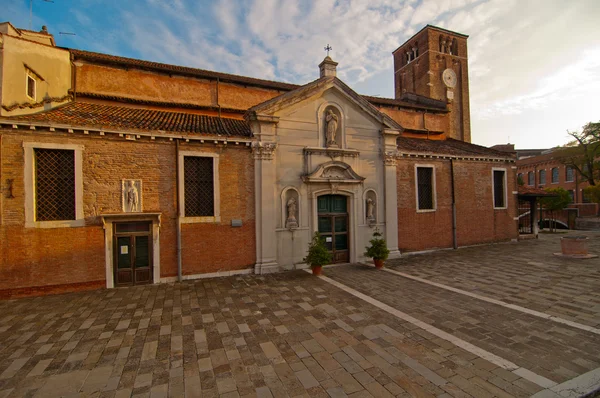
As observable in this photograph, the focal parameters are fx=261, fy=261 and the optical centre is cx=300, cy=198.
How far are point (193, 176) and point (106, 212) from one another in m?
3.05

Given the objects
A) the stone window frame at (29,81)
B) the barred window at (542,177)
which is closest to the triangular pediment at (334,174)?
the stone window frame at (29,81)

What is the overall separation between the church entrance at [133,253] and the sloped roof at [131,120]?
3.49 meters

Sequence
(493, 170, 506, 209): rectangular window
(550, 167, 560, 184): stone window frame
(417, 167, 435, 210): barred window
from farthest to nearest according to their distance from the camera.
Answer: (550, 167, 560, 184): stone window frame → (493, 170, 506, 209): rectangular window → (417, 167, 435, 210): barred window

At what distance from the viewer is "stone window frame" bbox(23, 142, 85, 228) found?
8.05m

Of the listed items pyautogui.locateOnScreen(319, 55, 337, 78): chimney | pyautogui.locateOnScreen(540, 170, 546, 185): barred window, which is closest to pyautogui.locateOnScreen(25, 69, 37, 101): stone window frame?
pyautogui.locateOnScreen(319, 55, 337, 78): chimney

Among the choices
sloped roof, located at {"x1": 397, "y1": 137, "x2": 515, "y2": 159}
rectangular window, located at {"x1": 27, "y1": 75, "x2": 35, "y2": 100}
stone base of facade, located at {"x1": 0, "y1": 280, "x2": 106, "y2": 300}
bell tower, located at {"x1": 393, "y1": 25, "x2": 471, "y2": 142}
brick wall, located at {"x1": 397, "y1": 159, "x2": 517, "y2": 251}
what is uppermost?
bell tower, located at {"x1": 393, "y1": 25, "x2": 471, "y2": 142}

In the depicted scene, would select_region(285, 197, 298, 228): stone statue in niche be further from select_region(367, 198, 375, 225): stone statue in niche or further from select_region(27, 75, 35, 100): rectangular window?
select_region(27, 75, 35, 100): rectangular window

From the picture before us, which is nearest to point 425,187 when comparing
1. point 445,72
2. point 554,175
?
point 445,72

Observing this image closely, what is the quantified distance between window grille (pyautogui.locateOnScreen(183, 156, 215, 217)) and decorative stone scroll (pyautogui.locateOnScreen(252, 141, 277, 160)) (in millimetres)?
1751

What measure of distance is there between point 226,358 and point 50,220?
790 centimetres

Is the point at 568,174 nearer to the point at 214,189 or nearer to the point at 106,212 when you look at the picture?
the point at 214,189

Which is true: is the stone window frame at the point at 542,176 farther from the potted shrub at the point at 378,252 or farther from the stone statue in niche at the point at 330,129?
the stone statue in niche at the point at 330,129

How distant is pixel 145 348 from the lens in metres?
5.04

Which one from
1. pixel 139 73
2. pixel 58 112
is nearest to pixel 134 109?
pixel 139 73
